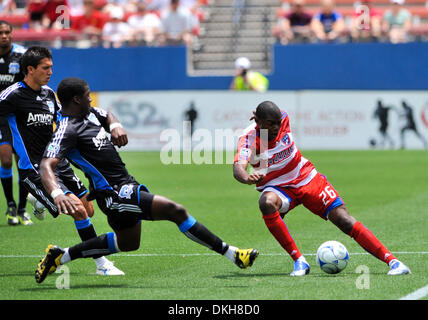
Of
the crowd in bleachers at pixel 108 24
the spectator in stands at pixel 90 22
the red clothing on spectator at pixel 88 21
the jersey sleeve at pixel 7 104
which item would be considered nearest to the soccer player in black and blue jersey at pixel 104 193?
the jersey sleeve at pixel 7 104

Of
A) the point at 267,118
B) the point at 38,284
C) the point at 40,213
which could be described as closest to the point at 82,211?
the point at 38,284

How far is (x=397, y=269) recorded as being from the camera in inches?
297

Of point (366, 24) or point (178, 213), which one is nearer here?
point (178, 213)

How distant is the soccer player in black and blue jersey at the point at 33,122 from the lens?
8.77 metres

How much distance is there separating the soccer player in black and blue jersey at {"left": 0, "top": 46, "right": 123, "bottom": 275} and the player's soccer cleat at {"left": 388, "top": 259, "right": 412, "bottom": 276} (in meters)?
3.17

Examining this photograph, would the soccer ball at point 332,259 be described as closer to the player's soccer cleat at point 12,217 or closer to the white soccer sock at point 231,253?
the white soccer sock at point 231,253

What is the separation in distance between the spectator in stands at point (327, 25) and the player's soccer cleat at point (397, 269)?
689 inches

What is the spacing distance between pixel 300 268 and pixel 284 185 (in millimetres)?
809

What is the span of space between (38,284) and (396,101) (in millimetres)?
16165

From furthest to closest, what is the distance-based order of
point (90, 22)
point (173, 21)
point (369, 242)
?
point (90, 22), point (173, 21), point (369, 242)

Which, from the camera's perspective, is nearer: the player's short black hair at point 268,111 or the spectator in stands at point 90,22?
the player's short black hair at point 268,111

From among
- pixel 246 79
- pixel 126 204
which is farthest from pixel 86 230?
pixel 246 79

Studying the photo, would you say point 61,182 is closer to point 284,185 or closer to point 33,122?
point 33,122

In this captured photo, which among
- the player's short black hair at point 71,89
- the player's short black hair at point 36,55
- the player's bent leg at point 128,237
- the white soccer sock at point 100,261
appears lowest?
the white soccer sock at point 100,261
